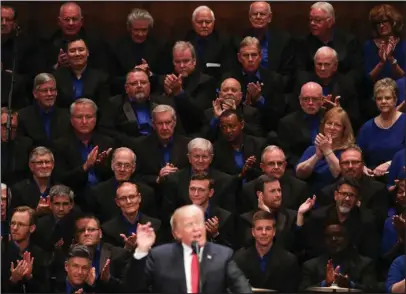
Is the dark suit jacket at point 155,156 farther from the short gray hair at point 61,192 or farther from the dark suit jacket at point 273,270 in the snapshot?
the dark suit jacket at point 273,270

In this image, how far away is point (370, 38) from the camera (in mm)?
6750

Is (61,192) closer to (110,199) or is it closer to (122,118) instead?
(110,199)

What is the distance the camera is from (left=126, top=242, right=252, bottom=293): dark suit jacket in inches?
183

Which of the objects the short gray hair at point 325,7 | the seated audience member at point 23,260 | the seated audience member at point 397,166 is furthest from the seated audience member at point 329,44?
the seated audience member at point 23,260

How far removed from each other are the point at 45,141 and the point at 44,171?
0.99 ft

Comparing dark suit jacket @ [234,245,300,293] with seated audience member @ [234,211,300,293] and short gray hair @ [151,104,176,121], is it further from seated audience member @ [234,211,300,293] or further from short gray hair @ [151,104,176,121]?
short gray hair @ [151,104,176,121]

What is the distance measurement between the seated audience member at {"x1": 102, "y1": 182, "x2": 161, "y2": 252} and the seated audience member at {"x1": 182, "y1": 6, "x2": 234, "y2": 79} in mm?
996

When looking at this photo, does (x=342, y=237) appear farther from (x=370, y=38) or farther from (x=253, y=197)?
(x=370, y=38)

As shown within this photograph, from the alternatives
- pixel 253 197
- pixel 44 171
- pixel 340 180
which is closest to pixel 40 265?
pixel 44 171

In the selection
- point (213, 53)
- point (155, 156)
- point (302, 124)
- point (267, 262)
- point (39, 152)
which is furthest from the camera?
point (213, 53)

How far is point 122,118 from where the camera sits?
20.6 ft

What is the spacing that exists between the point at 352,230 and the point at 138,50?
5.18 ft

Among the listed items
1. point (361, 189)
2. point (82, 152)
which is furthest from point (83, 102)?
point (361, 189)

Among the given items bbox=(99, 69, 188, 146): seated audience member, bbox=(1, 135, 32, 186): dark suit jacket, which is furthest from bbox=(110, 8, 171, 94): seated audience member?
bbox=(1, 135, 32, 186): dark suit jacket
